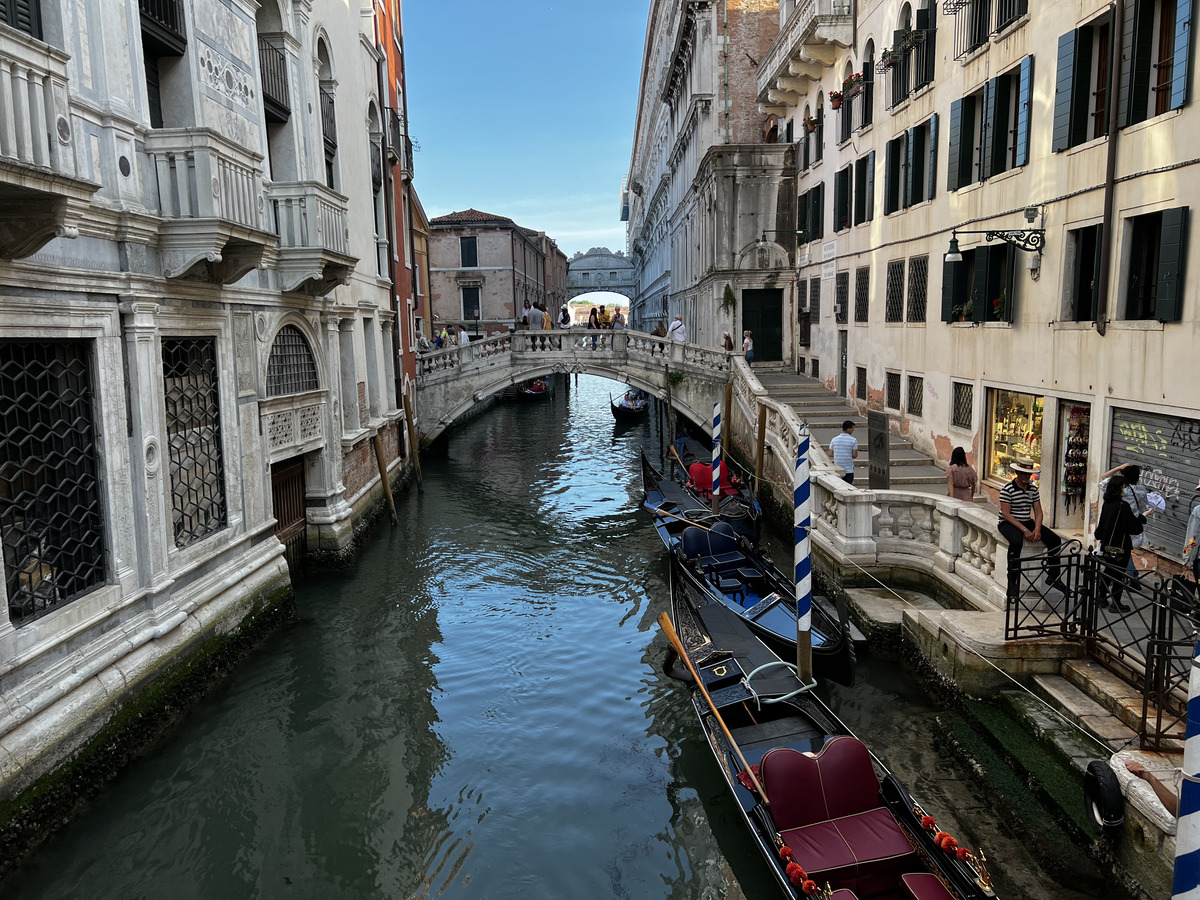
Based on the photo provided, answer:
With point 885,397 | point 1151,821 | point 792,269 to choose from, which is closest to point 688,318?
point 792,269

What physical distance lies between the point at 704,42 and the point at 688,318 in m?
9.02

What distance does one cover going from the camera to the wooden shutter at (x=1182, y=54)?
6824 mm

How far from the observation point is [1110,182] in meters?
7.86

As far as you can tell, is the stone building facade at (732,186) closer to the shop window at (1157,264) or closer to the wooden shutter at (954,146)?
the wooden shutter at (954,146)

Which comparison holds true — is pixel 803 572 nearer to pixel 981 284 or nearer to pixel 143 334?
pixel 143 334

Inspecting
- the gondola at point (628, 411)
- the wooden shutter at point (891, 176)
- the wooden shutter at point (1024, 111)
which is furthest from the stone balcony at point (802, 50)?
the gondola at point (628, 411)

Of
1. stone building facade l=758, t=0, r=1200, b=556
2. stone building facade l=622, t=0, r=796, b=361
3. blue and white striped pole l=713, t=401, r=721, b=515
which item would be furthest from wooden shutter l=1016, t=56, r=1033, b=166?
stone building facade l=622, t=0, r=796, b=361

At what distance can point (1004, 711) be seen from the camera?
5.95 m

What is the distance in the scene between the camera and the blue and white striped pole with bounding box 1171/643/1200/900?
3.03 m

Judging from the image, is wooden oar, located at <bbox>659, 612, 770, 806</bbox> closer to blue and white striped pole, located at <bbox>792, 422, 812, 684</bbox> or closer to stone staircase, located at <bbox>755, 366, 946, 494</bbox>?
blue and white striped pole, located at <bbox>792, 422, 812, 684</bbox>

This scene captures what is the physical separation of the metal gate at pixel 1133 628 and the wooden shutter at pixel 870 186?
930 cm

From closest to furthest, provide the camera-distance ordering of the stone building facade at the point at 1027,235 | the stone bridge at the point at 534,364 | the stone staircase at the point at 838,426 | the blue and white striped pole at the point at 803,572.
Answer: the blue and white striped pole at the point at 803,572 < the stone building facade at the point at 1027,235 < the stone staircase at the point at 838,426 < the stone bridge at the point at 534,364

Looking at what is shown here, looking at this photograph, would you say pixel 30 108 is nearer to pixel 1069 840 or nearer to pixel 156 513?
pixel 156 513

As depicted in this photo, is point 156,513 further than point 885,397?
No
